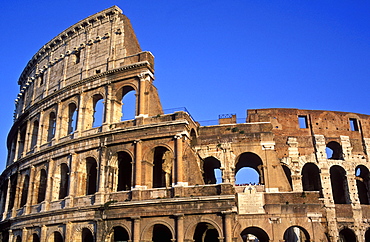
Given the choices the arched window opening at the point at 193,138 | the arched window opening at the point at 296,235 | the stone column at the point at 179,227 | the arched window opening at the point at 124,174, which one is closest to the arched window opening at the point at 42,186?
the arched window opening at the point at 124,174

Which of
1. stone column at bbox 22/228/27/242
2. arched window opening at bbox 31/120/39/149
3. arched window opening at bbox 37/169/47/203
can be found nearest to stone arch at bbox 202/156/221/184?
arched window opening at bbox 37/169/47/203

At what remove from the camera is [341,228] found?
22.7 meters

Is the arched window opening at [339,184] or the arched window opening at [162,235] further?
the arched window opening at [339,184]

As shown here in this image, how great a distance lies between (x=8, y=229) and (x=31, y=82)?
11.2 m

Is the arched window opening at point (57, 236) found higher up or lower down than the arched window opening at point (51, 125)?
lower down

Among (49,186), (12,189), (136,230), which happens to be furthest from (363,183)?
(12,189)

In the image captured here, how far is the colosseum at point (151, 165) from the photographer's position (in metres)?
19.2

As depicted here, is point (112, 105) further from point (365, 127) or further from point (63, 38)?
point (365, 127)

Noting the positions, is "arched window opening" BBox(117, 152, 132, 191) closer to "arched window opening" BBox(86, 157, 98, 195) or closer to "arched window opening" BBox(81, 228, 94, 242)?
"arched window opening" BBox(86, 157, 98, 195)

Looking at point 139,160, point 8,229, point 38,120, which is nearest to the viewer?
point 139,160

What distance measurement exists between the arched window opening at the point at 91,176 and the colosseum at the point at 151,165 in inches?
2.4

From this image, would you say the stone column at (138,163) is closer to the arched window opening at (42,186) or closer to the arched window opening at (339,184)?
the arched window opening at (42,186)

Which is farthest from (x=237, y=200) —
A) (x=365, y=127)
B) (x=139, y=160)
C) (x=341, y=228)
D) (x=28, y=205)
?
(x=28, y=205)

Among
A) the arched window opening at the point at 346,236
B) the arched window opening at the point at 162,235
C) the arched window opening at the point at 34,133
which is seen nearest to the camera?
the arched window opening at the point at 162,235
